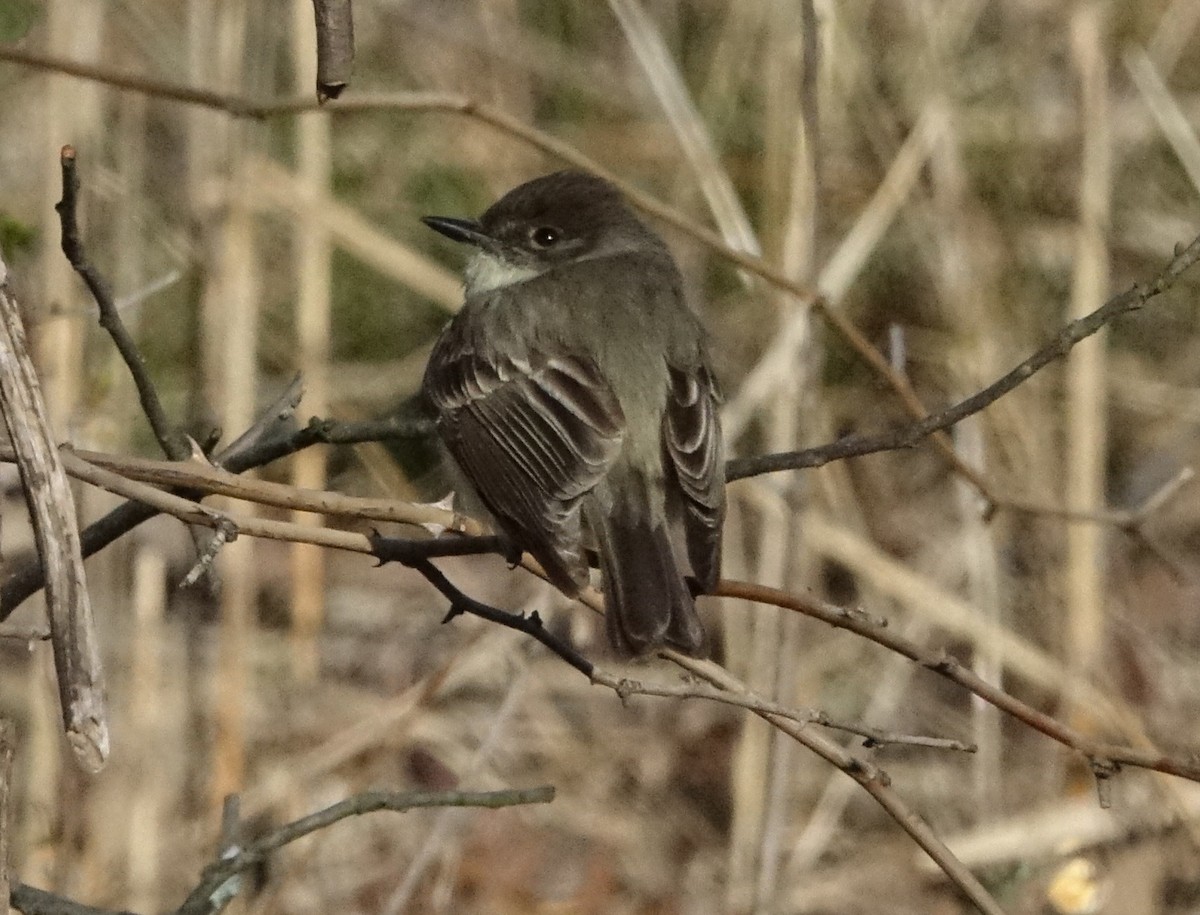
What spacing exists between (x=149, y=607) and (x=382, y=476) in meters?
0.62

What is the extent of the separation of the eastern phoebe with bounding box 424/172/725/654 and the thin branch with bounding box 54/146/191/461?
65cm

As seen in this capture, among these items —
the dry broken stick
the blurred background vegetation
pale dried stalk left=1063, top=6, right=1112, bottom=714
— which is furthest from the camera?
pale dried stalk left=1063, top=6, right=1112, bottom=714

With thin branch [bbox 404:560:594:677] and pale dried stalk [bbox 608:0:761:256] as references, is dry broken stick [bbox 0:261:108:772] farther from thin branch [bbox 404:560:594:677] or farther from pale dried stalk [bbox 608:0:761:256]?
pale dried stalk [bbox 608:0:761:256]

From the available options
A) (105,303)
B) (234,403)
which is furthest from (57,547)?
(234,403)

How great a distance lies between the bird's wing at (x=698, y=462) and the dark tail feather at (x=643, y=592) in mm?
61

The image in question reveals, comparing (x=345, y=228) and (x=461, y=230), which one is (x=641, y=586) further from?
(x=345, y=228)

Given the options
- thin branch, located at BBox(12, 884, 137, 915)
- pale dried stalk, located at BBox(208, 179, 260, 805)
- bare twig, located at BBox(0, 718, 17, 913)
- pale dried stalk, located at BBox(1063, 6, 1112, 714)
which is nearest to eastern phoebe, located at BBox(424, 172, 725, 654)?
pale dried stalk, located at BBox(208, 179, 260, 805)

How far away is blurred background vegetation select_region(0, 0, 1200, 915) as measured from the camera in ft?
13.7

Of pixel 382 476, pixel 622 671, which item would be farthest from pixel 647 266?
pixel 622 671

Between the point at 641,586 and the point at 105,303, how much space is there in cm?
100

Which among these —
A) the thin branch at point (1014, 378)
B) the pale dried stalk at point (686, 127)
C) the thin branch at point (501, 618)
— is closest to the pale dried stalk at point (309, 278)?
the pale dried stalk at point (686, 127)

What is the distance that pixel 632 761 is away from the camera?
225 inches

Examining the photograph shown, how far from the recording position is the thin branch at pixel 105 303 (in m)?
2.10

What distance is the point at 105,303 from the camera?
2314mm
